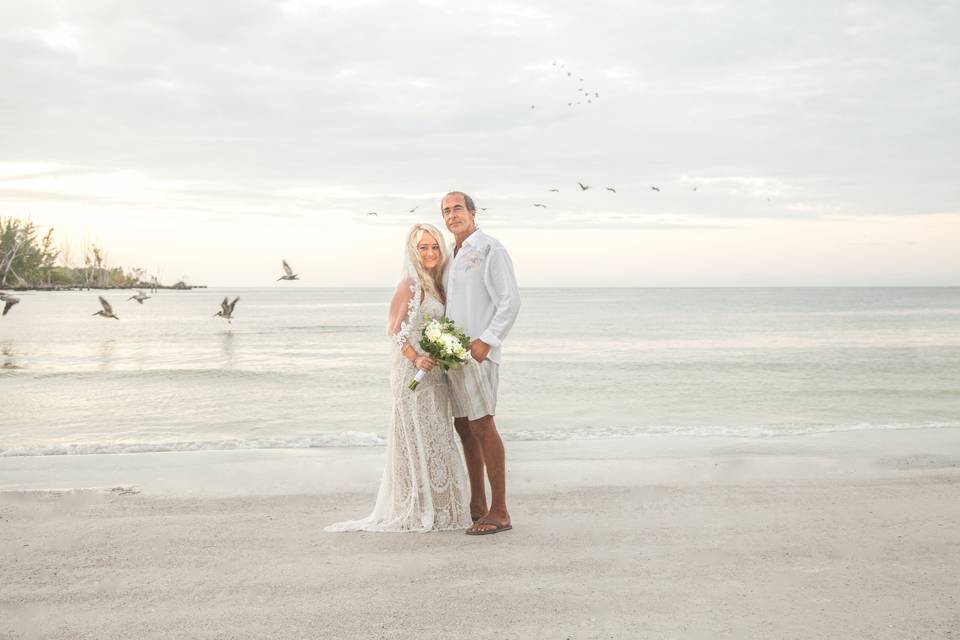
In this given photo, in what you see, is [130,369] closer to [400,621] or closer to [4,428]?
[4,428]

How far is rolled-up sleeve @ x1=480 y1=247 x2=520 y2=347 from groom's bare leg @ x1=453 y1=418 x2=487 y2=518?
2.47ft

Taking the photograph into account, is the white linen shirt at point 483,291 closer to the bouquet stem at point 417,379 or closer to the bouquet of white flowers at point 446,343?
the bouquet of white flowers at point 446,343

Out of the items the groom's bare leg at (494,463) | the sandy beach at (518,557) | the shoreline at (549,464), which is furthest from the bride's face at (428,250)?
the shoreline at (549,464)

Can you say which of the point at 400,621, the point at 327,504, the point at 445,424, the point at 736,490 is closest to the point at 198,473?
the point at 327,504

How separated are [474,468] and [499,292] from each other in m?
Answer: 1.29

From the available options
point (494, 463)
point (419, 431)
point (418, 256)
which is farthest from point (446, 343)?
point (494, 463)

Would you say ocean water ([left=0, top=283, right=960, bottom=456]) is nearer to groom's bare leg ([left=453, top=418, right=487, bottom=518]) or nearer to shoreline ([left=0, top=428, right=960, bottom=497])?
shoreline ([left=0, top=428, right=960, bottom=497])

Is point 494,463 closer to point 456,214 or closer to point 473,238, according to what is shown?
point 473,238

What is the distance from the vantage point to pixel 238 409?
15.5 m

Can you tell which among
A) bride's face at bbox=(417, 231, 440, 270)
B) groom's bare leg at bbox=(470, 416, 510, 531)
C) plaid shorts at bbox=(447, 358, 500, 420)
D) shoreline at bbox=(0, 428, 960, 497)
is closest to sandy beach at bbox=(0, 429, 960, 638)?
shoreline at bbox=(0, 428, 960, 497)

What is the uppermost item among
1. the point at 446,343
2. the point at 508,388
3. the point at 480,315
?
the point at 480,315

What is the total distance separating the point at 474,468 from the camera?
5457 mm

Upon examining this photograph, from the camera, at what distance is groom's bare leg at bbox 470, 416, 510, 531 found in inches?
203

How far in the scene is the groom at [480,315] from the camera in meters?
5.00
